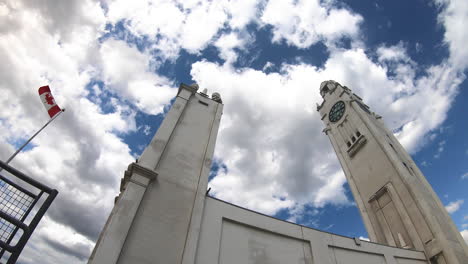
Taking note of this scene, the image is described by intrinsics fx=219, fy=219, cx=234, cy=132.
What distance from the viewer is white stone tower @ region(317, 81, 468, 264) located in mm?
16452

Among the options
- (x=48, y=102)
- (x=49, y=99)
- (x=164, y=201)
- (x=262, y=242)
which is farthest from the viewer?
(x=49, y=99)

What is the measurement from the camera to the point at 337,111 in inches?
1228

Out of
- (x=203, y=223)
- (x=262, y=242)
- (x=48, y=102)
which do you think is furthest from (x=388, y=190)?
(x=48, y=102)

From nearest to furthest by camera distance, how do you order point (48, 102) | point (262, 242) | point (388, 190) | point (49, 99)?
point (262, 242) < point (48, 102) < point (49, 99) < point (388, 190)

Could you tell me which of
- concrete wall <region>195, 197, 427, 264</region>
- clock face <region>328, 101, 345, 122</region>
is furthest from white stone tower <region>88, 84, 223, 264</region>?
clock face <region>328, 101, 345, 122</region>

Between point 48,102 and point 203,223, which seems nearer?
point 203,223

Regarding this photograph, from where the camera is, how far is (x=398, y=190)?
19984mm

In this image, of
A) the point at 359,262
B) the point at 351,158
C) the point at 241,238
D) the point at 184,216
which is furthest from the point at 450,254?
the point at 184,216

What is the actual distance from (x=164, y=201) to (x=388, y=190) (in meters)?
20.8

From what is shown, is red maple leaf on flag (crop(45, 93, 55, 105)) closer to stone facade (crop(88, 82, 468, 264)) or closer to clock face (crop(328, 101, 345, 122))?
stone facade (crop(88, 82, 468, 264))

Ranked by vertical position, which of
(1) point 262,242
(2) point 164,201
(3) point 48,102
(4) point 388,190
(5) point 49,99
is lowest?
(1) point 262,242

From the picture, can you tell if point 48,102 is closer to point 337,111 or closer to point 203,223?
point 203,223

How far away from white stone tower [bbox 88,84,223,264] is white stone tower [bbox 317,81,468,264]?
17646 mm

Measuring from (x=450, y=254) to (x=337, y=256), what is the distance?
9392 mm
